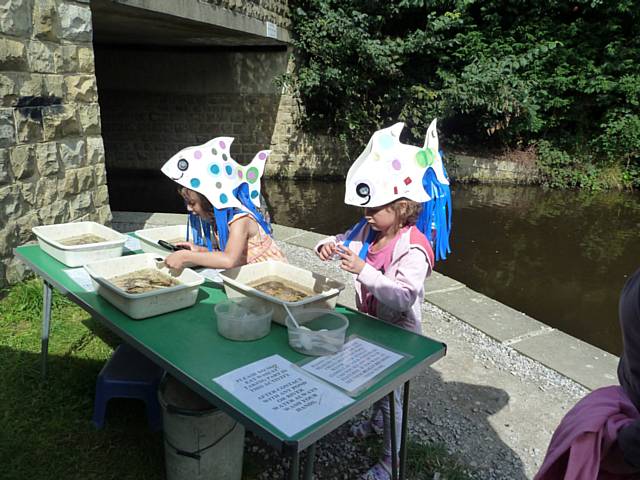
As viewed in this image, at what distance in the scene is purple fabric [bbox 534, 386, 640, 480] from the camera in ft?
3.93

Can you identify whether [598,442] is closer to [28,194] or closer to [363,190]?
[363,190]

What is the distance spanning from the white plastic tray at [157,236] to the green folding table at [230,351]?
488 mm

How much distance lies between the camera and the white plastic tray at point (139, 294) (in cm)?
190

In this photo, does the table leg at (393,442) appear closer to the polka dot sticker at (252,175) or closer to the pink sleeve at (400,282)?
the pink sleeve at (400,282)

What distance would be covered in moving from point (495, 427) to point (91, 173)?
3.88 metres

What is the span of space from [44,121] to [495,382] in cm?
381

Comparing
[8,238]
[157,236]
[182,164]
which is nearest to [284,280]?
[182,164]

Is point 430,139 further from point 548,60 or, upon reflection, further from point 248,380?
point 548,60

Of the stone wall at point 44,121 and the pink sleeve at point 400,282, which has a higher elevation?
the stone wall at point 44,121

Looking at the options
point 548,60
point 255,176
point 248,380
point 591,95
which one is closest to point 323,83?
point 548,60

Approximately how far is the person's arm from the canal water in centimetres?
375

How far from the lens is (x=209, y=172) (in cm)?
249

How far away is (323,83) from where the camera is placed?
11.3m

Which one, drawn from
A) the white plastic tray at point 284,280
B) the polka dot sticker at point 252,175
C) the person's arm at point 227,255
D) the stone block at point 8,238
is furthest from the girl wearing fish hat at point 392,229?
the stone block at point 8,238
